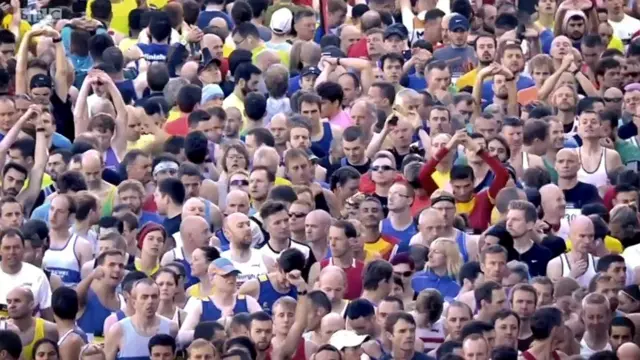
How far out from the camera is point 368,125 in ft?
71.7

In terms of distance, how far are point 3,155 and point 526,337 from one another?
4.31 metres

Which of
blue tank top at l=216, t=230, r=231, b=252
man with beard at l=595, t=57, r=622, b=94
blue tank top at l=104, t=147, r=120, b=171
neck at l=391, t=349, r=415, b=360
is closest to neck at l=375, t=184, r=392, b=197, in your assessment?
blue tank top at l=216, t=230, r=231, b=252

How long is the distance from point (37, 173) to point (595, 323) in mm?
4250

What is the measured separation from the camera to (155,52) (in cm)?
2381

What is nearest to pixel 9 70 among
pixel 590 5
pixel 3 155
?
pixel 3 155

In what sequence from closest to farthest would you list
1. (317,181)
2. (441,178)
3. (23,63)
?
(441,178) < (317,181) < (23,63)

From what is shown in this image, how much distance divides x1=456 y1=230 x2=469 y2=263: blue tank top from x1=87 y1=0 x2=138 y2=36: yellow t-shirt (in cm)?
608

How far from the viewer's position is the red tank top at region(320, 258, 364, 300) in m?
18.9

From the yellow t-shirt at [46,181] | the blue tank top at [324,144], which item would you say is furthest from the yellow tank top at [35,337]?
the blue tank top at [324,144]

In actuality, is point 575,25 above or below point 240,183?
below

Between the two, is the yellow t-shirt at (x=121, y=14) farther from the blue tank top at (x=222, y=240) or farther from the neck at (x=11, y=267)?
the neck at (x=11, y=267)

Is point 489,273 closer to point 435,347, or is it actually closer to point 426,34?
point 435,347

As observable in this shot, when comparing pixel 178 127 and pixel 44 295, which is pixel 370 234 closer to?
pixel 44 295

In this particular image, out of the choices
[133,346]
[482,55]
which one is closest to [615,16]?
[482,55]
